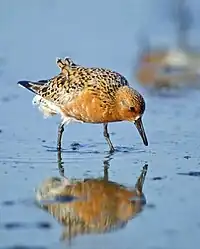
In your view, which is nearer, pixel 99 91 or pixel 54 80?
pixel 99 91

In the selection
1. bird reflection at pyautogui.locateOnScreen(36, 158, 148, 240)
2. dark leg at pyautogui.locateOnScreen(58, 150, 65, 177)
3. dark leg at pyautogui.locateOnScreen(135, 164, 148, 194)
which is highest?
dark leg at pyautogui.locateOnScreen(58, 150, 65, 177)

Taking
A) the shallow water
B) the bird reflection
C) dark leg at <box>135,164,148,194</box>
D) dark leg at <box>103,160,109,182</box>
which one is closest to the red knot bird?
the shallow water

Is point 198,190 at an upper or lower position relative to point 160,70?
lower

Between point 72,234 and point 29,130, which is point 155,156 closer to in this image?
point 29,130

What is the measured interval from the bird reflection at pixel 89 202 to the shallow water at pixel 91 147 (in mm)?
84

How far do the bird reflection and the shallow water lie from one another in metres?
0.08

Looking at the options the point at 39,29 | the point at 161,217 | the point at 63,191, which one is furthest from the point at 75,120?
the point at 39,29

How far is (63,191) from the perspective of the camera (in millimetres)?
7523

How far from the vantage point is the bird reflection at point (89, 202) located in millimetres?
6520

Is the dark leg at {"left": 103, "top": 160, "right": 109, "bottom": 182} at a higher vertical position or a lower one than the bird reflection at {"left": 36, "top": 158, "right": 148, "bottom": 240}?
higher

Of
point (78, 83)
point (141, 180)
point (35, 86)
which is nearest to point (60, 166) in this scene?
point (141, 180)

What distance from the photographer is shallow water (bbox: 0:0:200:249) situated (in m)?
6.34

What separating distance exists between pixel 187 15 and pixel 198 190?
12033 millimetres

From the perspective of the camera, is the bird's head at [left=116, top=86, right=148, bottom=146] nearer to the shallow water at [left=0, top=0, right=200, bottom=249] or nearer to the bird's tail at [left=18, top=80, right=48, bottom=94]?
the shallow water at [left=0, top=0, right=200, bottom=249]
